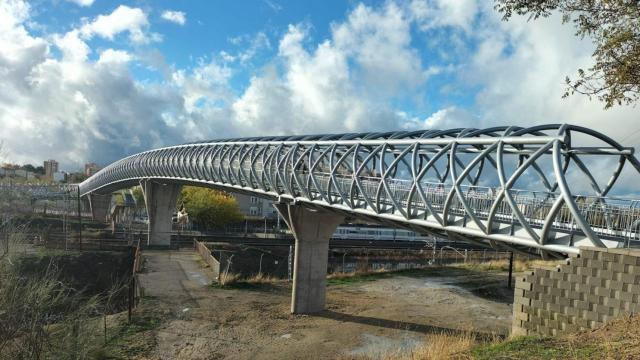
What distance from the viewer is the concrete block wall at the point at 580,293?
463 inches

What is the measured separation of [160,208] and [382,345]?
4706 centimetres

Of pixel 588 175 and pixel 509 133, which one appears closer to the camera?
pixel 509 133

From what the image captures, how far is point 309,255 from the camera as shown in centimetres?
2858

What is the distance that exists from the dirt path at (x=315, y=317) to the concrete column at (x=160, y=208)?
2266 cm

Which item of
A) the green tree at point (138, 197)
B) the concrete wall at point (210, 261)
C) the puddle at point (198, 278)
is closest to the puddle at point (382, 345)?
the puddle at point (198, 278)

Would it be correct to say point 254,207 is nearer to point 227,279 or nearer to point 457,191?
point 227,279

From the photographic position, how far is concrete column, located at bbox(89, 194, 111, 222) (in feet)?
335

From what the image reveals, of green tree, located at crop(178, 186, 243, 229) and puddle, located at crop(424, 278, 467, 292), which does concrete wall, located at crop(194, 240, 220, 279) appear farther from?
green tree, located at crop(178, 186, 243, 229)

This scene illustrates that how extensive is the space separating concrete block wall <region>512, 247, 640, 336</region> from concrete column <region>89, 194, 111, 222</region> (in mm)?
100473

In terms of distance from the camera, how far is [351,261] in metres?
60.9

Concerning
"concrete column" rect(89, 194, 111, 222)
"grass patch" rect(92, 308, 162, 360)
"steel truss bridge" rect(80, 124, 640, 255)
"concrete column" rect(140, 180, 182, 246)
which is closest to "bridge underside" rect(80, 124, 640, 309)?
"steel truss bridge" rect(80, 124, 640, 255)

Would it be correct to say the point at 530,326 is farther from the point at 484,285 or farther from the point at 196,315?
the point at 484,285

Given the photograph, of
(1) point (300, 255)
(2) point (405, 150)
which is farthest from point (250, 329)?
(2) point (405, 150)

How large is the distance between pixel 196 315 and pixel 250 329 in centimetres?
383
